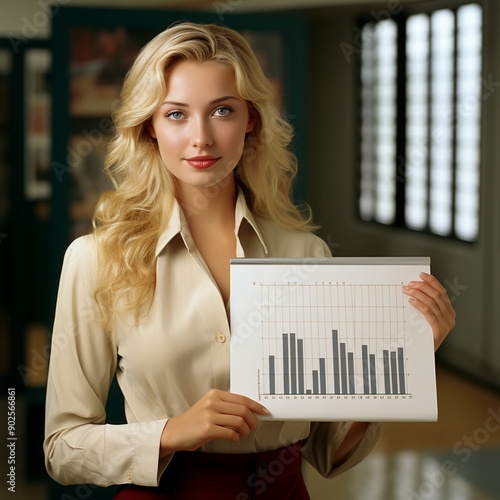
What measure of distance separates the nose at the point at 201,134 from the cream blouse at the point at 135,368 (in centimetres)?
18

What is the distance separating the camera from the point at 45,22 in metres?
5.30

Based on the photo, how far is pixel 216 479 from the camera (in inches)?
60.9

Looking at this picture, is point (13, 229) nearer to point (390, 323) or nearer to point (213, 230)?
point (213, 230)

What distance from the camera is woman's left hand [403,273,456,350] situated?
4.91 feet

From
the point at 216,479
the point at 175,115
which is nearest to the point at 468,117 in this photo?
the point at 175,115

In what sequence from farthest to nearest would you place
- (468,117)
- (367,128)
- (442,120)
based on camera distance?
(367,128)
(442,120)
(468,117)

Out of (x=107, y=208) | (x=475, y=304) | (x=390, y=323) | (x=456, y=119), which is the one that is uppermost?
(x=456, y=119)

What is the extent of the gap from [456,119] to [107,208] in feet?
16.3

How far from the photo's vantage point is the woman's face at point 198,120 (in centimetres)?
152

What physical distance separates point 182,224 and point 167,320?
0.19m

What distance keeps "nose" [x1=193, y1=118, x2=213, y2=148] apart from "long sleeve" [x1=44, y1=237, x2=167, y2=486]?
293 millimetres

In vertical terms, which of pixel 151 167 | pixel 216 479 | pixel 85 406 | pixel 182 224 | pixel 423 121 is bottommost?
pixel 216 479

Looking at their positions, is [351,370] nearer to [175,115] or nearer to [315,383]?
[315,383]

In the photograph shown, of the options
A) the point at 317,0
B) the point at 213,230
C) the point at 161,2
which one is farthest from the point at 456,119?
the point at 213,230
